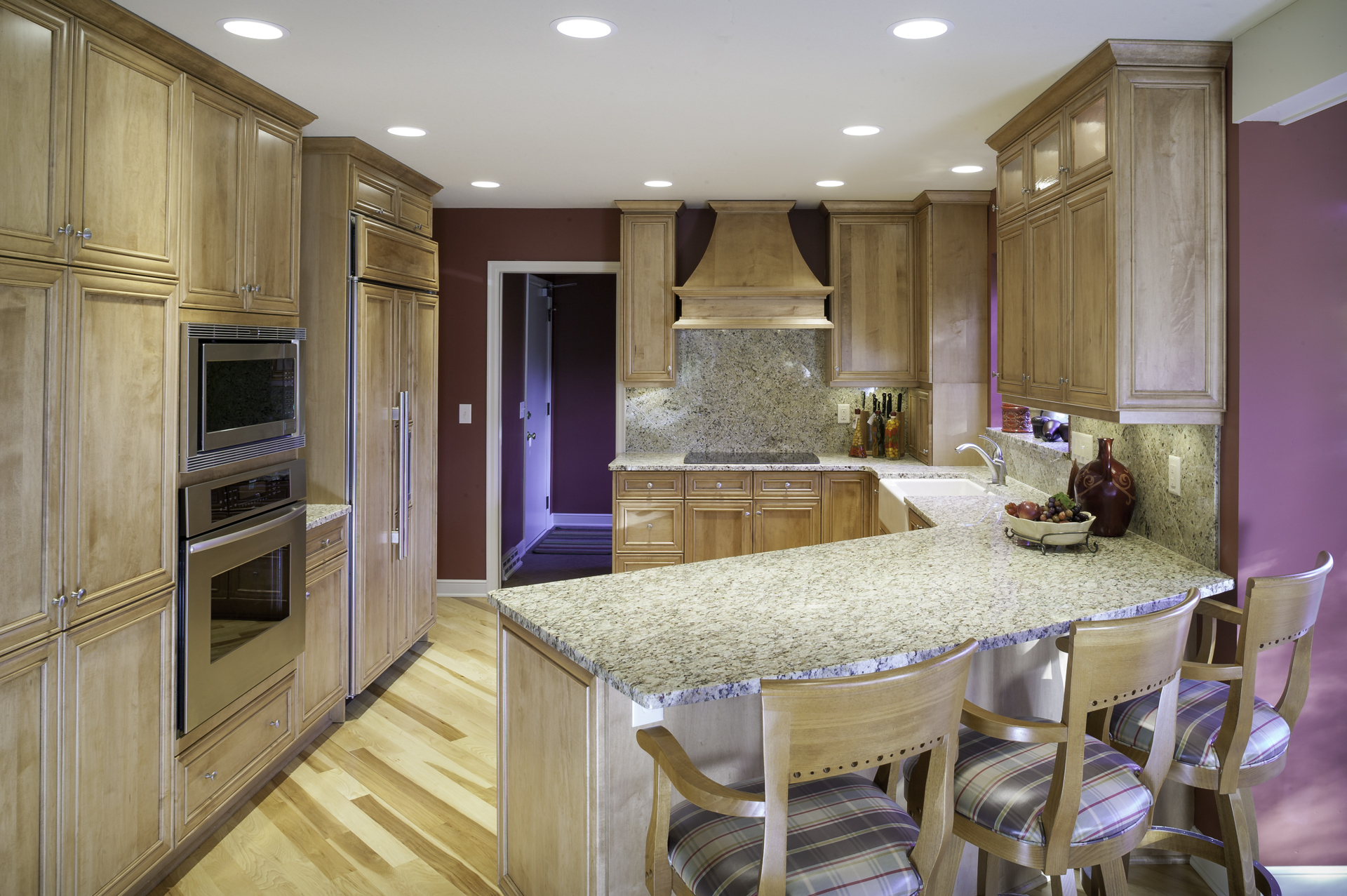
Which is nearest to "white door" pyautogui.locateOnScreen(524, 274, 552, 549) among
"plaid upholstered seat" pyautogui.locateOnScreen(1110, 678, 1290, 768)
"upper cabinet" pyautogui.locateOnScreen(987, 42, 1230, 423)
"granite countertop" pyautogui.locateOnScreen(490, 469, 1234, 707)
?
"granite countertop" pyautogui.locateOnScreen(490, 469, 1234, 707)

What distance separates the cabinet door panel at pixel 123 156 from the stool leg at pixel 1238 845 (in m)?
3.06

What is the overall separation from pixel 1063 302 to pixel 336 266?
9.20 feet

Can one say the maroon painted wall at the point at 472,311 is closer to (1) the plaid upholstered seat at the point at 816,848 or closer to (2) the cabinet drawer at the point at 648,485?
(2) the cabinet drawer at the point at 648,485

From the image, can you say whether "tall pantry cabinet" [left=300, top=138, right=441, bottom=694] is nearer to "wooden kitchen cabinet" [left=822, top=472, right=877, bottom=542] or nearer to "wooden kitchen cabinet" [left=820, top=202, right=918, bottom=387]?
"wooden kitchen cabinet" [left=822, top=472, right=877, bottom=542]

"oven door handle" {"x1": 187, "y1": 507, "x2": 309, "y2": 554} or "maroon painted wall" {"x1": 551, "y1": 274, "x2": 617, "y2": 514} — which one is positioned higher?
"maroon painted wall" {"x1": 551, "y1": 274, "x2": 617, "y2": 514}

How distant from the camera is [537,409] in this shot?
23.1 feet

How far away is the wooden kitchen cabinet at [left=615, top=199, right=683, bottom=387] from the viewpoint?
16.6 feet

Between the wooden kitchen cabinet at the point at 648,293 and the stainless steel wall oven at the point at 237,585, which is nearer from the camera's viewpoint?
the stainless steel wall oven at the point at 237,585

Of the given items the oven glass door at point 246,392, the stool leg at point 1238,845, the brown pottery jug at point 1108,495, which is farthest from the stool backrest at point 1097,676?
the oven glass door at point 246,392

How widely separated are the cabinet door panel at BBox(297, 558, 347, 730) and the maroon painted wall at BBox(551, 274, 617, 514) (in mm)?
4113

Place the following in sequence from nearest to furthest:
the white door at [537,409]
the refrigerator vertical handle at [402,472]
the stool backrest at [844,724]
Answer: the stool backrest at [844,724] → the refrigerator vertical handle at [402,472] → the white door at [537,409]

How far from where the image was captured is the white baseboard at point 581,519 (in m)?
7.78

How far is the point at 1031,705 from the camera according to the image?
2303mm

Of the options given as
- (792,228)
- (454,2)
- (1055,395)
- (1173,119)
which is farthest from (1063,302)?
(792,228)
